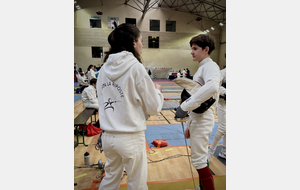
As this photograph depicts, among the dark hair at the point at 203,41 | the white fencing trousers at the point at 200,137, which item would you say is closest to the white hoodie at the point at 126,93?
the white fencing trousers at the point at 200,137

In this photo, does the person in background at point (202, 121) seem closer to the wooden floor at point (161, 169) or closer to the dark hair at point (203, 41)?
the dark hair at point (203, 41)

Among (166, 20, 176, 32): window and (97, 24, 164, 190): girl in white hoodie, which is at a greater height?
(166, 20, 176, 32): window

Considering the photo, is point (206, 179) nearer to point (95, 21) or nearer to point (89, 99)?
point (89, 99)

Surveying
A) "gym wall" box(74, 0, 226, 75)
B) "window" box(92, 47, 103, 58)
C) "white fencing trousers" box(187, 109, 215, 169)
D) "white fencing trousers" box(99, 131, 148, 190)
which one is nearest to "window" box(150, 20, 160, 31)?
"gym wall" box(74, 0, 226, 75)

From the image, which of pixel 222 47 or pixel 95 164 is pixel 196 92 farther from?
pixel 222 47

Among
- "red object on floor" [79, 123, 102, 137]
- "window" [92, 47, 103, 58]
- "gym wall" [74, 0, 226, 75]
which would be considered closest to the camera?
"red object on floor" [79, 123, 102, 137]

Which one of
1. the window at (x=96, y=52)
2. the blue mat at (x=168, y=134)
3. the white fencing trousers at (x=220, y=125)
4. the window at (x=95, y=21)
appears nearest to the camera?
the white fencing trousers at (x=220, y=125)

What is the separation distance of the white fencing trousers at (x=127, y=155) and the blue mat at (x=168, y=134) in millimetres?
2325

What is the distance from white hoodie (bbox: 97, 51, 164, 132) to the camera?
123 centimetres

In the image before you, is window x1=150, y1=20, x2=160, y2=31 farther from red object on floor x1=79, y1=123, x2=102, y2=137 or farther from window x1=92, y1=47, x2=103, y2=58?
red object on floor x1=79, y1=123, x2=102, y2=137

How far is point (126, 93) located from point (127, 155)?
0.43 meters

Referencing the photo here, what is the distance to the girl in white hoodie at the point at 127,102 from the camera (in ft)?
4.07

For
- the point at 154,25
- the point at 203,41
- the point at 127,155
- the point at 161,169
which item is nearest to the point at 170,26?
the point at 154,25

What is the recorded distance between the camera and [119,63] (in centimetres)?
123
